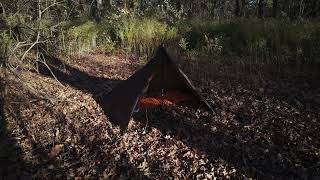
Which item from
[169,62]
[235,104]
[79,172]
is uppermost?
[169,62]

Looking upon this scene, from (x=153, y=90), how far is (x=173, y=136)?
855 mm

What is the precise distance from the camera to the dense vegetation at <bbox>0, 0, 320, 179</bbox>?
13.8ft

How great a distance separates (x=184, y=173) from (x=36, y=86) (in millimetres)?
3850

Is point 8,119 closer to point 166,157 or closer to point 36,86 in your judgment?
point 36,86

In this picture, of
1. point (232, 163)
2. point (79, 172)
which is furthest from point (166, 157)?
point (79, 172)

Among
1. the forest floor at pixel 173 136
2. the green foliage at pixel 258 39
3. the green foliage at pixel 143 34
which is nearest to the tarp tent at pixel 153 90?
the forest floor at pixel 173 136

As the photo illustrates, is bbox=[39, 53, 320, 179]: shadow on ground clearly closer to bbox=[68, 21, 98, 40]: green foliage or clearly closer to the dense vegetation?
the dense vegetation

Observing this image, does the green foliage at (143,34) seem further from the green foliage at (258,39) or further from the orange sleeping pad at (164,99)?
the orange sleeping pad at (164,99)

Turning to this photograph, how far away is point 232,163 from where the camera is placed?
13.6 ft

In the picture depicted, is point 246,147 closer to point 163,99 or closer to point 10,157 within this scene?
point 163,99

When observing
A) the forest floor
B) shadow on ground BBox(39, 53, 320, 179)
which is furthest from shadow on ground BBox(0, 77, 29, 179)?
shadow on ground BBox(39, 53, 320, 179)

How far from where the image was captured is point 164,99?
5.55 m

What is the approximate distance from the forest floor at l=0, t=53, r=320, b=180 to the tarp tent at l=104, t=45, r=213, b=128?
166mm

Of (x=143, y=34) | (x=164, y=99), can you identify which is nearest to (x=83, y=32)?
(x=143, y=34)
